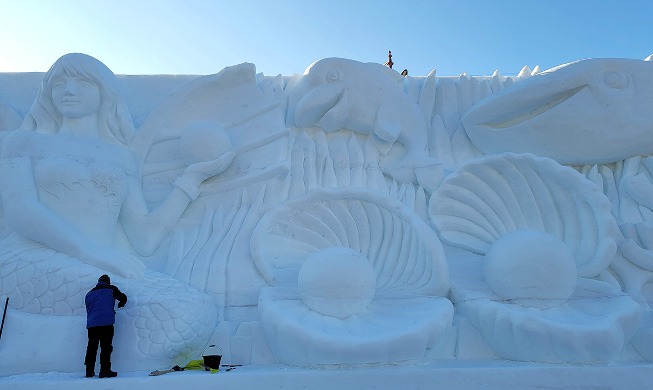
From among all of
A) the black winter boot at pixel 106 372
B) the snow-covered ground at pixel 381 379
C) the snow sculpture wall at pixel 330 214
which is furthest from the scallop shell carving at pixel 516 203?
the black winter boot at pixel 106 372

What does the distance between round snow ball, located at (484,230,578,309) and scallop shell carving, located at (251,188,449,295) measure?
417mm

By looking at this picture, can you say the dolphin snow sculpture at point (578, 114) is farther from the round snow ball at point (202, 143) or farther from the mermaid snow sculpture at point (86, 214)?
the mermaid snow sculpture at point (86, 214)

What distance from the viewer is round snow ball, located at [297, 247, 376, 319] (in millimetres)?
3115

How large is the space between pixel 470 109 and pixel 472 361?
2608 millimetres

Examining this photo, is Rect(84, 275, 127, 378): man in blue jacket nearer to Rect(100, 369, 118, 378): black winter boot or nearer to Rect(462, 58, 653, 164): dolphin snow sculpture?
Rect(100, 369, 118, 378): black winter boot

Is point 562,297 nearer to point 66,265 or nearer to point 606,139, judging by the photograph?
point 606,139

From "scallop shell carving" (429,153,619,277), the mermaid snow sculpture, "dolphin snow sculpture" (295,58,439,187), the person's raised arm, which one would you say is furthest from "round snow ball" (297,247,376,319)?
"dolphin snow sculpture" (295,58,439,187)

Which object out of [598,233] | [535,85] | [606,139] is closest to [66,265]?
[598,233]

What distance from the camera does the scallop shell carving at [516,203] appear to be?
394 cm

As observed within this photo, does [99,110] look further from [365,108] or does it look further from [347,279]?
[347,279]

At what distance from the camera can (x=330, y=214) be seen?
396 centimetres

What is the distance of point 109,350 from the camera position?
2881 mm

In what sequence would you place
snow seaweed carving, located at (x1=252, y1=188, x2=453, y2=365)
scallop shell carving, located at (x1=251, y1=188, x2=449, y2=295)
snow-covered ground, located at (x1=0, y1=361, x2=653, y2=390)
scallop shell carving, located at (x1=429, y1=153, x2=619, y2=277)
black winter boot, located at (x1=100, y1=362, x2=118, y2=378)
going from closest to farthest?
snow-covered ground, located at (x1=0, y1=361, x2=653, y2=390)
black winter boot, located at (x1=100, y1=362, x2=118, y2=378)
snow seaweed carving, located at (x1=252, y1=188, x2=453, y2=365)
scallop shell carving, located at (x1=251, y1=188, x2=449, y2=295)
scallop shell carving, located at (x1=429, y1=153, x2=619, y2=277)

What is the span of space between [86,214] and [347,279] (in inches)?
79.6
